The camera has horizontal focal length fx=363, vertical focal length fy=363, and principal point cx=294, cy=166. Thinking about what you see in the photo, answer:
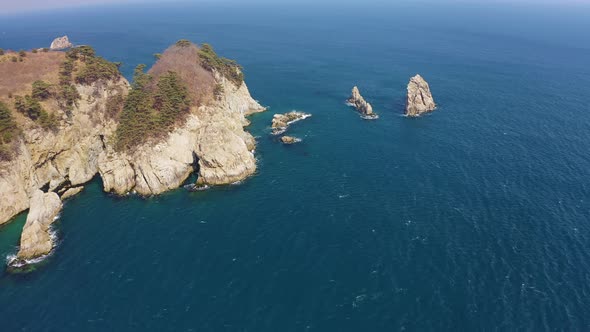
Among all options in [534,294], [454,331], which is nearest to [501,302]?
[534,294]

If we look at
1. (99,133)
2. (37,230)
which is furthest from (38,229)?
(99,133)

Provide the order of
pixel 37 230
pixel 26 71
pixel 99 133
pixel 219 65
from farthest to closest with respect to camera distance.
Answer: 1. pixel 219 65
2. pixel 99 133
3. pixel 26 71
4. pixel 37 230

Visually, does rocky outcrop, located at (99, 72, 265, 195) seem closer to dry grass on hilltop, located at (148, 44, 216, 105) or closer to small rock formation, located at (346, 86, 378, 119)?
dry grass on hilltop, located at (148, 44, 216, 105)

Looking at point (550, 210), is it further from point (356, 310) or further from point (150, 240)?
point (150, 240)

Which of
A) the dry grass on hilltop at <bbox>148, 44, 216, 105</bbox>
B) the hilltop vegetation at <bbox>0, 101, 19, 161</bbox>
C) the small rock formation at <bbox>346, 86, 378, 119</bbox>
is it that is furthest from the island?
the small rock formation at <bbox>346, 86, 378, 119</bbox>

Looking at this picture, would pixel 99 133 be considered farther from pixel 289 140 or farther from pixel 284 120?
pixel 284 120
